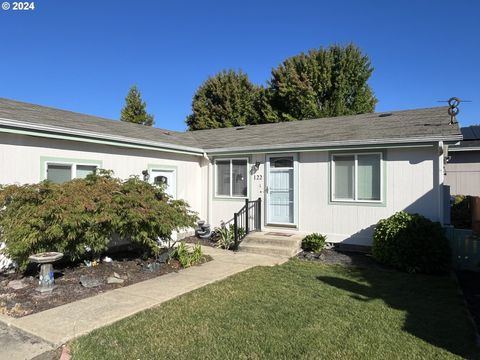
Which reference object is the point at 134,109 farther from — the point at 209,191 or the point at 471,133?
the point at 471,133

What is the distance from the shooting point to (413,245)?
765cm

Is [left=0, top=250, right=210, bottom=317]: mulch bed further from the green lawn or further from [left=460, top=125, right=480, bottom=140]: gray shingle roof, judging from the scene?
[left=460, top=125, right=480, bottom=140]: gray shingle roof

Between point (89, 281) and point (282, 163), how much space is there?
6.38 meters

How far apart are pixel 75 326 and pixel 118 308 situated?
760 millimetres

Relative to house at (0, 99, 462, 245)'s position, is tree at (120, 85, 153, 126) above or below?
above

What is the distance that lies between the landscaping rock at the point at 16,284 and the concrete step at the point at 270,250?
204 inches

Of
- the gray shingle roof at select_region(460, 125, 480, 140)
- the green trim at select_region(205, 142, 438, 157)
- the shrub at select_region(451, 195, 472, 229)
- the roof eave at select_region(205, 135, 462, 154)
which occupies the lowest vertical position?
the shrub at select_region(451, 195, 472, 229)

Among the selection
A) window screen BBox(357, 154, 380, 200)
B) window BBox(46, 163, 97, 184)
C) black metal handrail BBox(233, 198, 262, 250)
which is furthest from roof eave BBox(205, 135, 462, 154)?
window BBox(46, 163, 97, 184)

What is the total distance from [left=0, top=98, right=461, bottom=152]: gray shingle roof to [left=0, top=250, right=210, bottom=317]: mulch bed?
2946 mm

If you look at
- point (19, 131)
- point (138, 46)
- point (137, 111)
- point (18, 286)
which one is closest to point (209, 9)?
point (138, 46)

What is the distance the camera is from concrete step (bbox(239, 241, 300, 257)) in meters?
9.16

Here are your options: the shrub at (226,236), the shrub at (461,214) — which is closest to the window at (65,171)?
the shrub at (226,236)

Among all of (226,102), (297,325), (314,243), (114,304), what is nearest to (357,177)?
(314,243)

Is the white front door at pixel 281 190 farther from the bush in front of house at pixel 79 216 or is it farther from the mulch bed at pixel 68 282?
the bush in front of house at pixel 79 216
